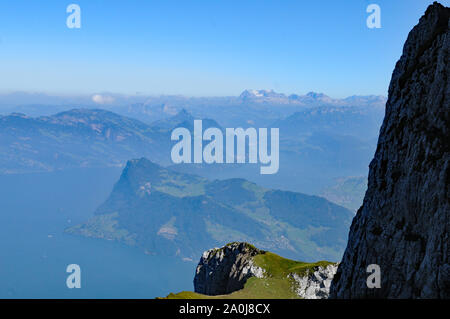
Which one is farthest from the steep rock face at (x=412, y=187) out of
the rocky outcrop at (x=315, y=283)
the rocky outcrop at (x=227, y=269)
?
the rocky outcrop at (x=227, y=269)

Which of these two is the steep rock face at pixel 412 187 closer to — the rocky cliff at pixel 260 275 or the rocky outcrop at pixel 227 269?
the rocky cliff at pixel 260 275

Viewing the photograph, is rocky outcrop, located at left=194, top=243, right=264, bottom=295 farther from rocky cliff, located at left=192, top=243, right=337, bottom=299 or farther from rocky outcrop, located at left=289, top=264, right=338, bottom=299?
rocky outcrop, located at left=289, top=264, right=338, bottom=299

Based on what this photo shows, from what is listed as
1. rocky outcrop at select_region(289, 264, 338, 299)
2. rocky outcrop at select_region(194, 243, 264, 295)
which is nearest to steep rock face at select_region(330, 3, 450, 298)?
rocky outcrop at select_region(289, 264, 338, 299)

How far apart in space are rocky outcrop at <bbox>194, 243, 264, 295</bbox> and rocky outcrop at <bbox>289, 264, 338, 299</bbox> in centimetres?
736

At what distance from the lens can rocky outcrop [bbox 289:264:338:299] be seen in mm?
56656

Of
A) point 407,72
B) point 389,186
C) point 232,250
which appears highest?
point 407,72

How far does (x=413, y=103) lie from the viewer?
94.5 feet

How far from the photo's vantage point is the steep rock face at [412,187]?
24.6 m

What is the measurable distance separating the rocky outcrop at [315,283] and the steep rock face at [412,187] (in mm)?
24352

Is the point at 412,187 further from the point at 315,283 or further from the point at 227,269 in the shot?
the point at 227,269

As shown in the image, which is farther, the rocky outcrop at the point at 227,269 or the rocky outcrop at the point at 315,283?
the rocky outcrop at the point at 227,269
